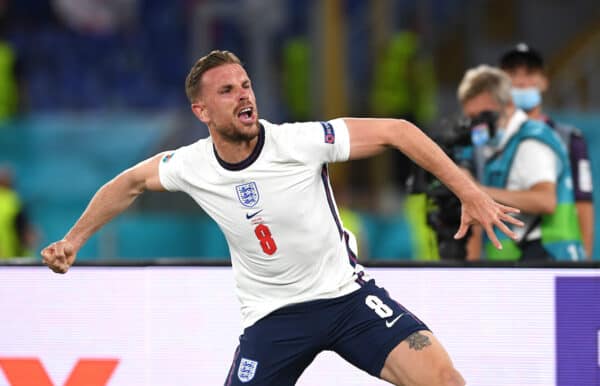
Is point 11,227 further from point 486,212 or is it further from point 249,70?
point 486,212

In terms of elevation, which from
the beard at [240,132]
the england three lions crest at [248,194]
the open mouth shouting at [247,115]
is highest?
the open mouth shouting at [247,115]

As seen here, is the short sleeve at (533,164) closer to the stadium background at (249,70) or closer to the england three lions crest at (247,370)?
the england three lions crest at (247,370)

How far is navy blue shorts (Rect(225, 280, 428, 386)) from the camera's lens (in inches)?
196

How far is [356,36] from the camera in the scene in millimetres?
18625

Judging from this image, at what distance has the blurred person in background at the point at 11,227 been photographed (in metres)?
12.1

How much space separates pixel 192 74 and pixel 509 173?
2256 mm

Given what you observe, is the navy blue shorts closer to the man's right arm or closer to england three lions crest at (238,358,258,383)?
england three lions crest at (238,358,258,383)

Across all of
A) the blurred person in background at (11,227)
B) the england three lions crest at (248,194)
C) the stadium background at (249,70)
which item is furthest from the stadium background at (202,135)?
the england three lions crest at (248,194)

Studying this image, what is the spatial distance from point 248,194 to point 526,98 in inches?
111

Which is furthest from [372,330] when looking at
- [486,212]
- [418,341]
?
[486,212]

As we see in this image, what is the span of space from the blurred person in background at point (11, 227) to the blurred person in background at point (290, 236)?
7.18 metres

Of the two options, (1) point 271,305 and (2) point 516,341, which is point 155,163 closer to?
(1) point 271,305

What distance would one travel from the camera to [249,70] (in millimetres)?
16031

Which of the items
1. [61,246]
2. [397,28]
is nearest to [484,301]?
[61,246]
